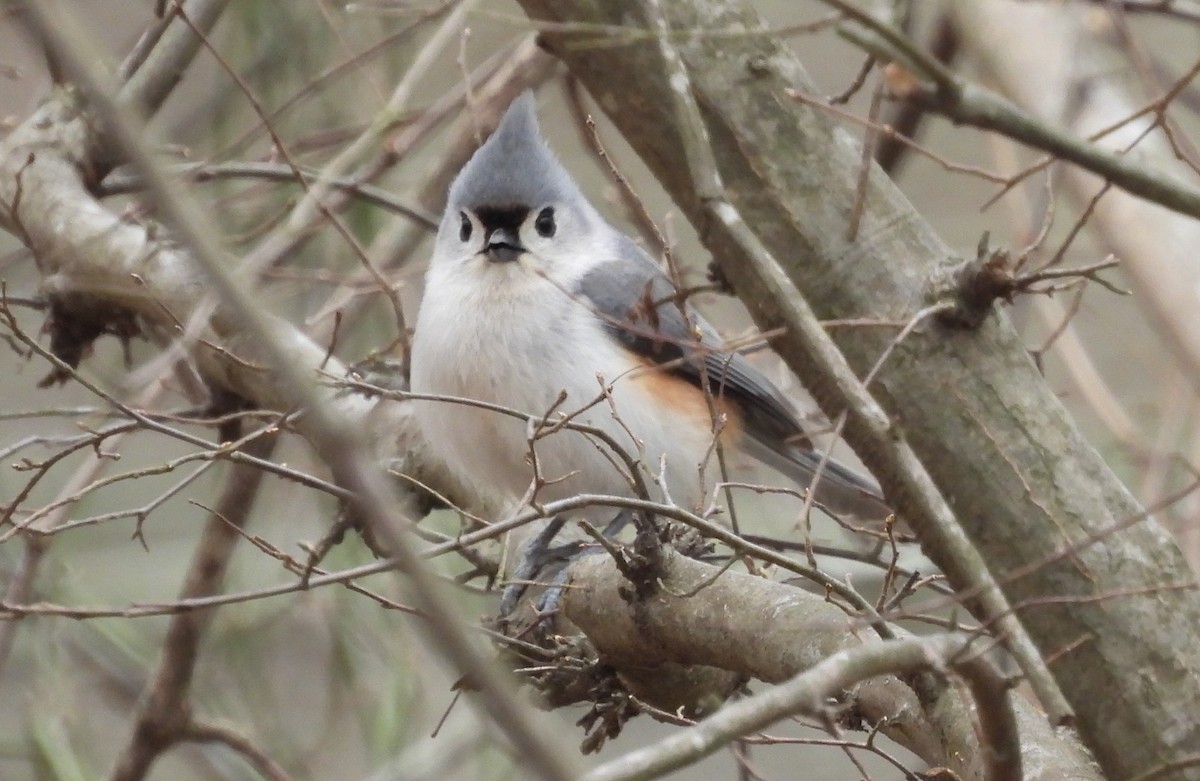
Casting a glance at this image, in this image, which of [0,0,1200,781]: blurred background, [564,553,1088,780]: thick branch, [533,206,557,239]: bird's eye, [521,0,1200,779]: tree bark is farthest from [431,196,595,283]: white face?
[564,553,1088,780]: thick branch

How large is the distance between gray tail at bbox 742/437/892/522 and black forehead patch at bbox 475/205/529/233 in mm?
742

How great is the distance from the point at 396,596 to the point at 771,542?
3.90 feet

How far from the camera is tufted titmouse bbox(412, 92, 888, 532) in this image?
107 inches

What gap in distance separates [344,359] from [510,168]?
100 cm

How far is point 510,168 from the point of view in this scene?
9.71 ft

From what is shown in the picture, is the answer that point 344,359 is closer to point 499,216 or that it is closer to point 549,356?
point 499,216

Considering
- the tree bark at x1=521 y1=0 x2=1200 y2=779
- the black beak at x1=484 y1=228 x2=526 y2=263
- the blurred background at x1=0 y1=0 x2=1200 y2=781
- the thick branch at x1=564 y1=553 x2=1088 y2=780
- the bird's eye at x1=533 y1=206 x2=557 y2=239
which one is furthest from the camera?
the blurred background at x1=0 y1=0 x2=1200 y2=781

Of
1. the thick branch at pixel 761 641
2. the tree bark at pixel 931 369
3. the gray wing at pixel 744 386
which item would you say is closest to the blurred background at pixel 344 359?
the gray wing at pixel 744 386

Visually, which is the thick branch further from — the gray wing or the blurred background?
the gray wing

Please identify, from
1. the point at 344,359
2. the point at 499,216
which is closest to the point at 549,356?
the point at 499,216

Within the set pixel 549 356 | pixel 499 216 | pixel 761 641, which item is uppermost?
pixel 499 216

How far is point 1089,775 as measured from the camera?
1648 millimetres

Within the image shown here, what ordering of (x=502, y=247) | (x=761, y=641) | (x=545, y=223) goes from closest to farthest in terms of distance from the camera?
(x=761, y=641), (x=502, y=247), (x=545, y=223)

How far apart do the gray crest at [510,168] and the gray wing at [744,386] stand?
0.73 feet
